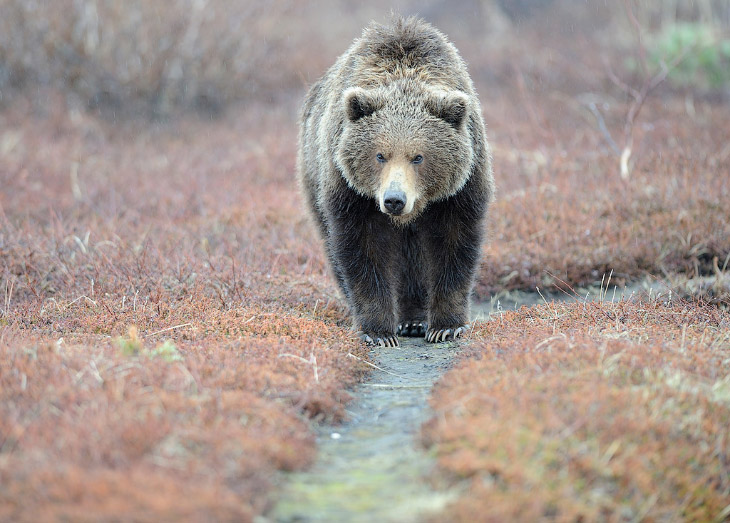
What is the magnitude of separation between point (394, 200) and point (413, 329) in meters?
1.82

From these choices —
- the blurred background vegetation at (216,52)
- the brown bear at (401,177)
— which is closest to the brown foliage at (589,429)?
the brown bear at (401,177)

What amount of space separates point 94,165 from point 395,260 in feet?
24.9

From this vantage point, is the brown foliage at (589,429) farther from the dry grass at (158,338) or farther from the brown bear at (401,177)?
the brown bear at (401,177)

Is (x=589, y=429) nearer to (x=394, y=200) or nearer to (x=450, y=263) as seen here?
(x=394, y=200)

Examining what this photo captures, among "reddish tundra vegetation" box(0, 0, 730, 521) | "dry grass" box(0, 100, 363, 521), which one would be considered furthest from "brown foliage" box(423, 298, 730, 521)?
"dry grass" box(0, 100, 363, 521)

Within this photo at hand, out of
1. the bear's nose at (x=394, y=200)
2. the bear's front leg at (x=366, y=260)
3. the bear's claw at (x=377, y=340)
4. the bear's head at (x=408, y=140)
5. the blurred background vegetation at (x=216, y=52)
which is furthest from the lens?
the blurred background vegetation at (x=216, y=52)

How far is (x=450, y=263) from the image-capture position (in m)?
6.29

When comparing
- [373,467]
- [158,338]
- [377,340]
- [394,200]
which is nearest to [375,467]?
[373,467]

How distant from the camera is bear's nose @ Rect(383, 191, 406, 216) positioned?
542cm

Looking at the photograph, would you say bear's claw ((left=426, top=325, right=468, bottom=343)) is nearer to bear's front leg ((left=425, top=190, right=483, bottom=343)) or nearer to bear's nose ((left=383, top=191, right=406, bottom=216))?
bear's front leg ((left=425, top=190, right=483, bottom=343))

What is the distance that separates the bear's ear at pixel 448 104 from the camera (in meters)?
5.79

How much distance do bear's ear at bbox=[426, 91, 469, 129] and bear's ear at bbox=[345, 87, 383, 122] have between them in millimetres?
380

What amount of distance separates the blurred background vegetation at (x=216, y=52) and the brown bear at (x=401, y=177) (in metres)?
6.64

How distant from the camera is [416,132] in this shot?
5.77m
